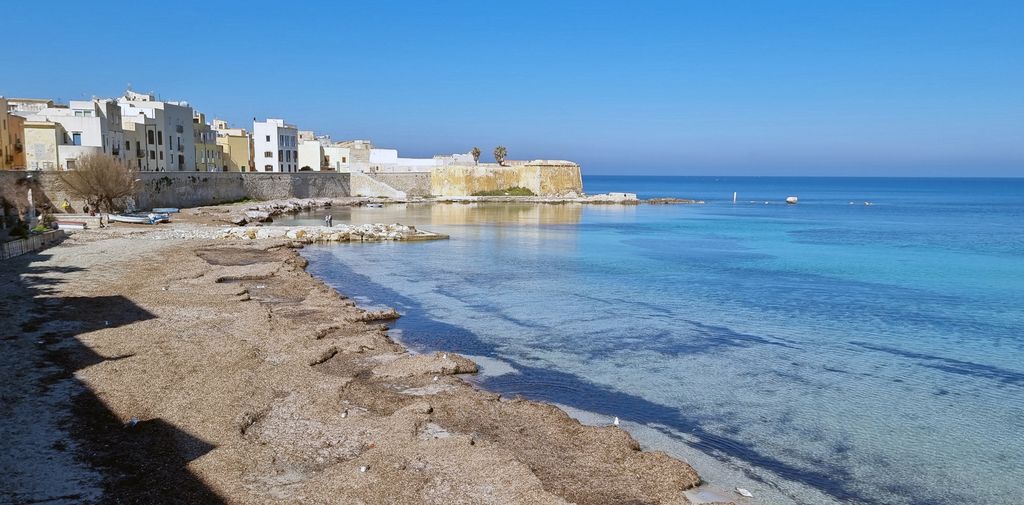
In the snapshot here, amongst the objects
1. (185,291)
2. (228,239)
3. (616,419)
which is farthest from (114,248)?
(616,419)

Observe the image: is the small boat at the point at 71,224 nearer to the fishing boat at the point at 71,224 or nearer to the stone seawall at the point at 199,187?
Result: the fishing boat at the point at 71,224

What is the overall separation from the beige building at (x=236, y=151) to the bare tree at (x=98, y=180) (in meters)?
34.5

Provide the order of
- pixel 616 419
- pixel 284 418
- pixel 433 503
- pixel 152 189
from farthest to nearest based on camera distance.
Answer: pixel 152 189 → pixel 616 419 → pixel 284 418 → pixel 433 503

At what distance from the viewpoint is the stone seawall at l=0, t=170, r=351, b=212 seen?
4028cm

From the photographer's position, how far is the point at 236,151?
78.1 metres

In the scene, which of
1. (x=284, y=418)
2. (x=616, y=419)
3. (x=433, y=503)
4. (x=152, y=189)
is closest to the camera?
(x=433, y=503)

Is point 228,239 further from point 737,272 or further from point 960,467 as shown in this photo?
point 960,467

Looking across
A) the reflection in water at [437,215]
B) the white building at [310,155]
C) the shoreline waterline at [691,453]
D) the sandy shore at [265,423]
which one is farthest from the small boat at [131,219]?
the white building at [310,155]

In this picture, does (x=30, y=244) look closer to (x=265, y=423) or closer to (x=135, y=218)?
(x=135, y=218)

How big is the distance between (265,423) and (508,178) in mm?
85307

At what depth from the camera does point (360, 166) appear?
8619cm

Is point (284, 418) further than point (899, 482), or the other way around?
point (284, 418)

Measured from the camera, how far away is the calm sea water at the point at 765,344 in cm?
1076

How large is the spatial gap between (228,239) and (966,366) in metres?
31.2
